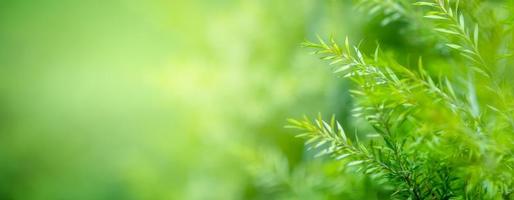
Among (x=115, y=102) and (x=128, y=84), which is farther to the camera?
(x=128, y=84)

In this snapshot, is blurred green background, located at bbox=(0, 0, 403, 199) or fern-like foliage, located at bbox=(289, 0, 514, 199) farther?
blurred green background, located at bbox=(0, 0, 403, 199)

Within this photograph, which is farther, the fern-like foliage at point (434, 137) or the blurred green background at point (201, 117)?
the blurred green background at point (201, 117)

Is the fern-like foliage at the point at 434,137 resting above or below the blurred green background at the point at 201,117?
below

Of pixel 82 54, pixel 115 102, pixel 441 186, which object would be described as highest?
pixel 82 54

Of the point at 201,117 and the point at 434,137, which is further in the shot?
the point at 201,117

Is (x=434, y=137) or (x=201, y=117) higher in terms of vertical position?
(x=201, y=117)

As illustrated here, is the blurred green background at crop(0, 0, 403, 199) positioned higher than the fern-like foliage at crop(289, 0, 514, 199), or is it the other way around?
the blurred green background at crop(0, 0, 403, 199)

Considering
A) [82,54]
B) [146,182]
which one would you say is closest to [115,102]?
[82,54]

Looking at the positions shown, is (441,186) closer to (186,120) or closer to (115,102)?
(186,120)
